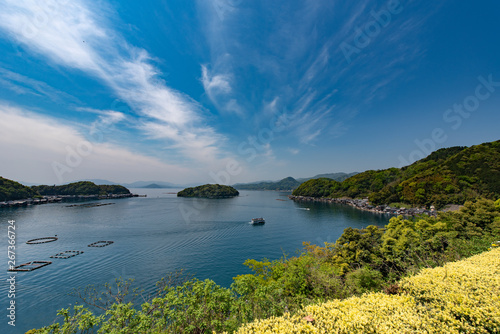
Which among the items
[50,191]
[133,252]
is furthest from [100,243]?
[50,191]

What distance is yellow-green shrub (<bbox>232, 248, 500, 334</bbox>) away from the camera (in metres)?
3.52

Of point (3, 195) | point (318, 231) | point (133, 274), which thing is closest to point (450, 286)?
point (133, 274)

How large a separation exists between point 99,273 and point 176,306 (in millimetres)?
19460

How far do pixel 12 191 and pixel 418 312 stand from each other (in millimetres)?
122717

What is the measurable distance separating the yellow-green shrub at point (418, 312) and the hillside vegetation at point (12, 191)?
114 m

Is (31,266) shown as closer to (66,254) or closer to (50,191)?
(66,254)

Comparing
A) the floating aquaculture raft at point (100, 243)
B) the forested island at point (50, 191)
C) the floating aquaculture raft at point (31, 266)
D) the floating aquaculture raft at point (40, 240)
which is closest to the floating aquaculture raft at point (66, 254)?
the floating aquaculture raft at point (31, 266)

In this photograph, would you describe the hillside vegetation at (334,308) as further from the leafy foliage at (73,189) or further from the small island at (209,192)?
the leafy foliage at (73,189)

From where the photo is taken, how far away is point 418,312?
4.15 meters

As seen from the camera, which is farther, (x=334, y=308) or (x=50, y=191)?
(x=50, y=191)

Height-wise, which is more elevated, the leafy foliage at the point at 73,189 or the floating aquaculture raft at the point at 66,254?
the leafy foliage at the point at 73,189

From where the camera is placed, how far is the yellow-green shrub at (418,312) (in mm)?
3518

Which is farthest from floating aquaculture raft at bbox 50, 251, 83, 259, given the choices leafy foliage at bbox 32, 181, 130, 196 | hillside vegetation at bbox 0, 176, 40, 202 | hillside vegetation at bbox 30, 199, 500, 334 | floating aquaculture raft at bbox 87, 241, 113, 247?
leafy foliage at bbox 32, 181, 130, 196

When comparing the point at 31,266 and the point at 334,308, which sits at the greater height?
the point at 334,308
